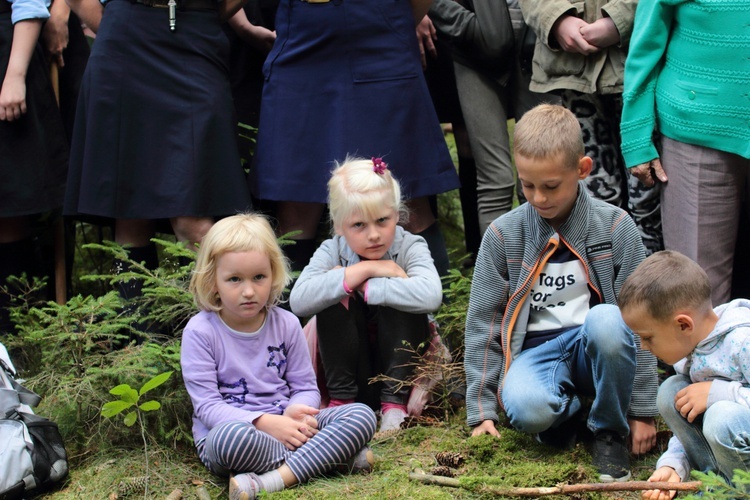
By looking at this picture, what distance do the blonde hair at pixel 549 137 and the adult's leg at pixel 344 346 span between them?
3.22 ft

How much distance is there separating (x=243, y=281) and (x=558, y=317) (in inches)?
48.2

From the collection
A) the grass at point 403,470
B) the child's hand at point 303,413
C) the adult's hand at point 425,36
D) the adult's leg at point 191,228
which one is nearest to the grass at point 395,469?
the grass at point 403,470

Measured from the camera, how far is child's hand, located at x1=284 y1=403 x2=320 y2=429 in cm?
355

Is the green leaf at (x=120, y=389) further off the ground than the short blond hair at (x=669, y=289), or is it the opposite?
the short blond hair at (x=669, y=289)

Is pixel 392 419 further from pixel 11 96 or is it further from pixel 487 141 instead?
pixel 11 96

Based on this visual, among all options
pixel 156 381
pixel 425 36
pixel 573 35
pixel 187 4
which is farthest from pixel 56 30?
pixel 573 35

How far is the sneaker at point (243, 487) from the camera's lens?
10.7 ft

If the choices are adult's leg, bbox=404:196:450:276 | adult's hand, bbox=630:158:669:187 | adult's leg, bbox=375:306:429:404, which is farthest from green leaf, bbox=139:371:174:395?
adult's hand, bbox=630:158:669:187

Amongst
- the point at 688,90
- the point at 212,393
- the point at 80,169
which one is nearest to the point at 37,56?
the point at 80,169

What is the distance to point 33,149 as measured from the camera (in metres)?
4.76

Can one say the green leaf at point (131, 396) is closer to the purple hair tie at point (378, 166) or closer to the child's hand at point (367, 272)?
the child's hand at point (367, 272)

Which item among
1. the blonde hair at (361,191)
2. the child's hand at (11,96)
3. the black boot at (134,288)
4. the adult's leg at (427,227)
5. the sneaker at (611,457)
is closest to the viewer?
the sneaker at (611,457)

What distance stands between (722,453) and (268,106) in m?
2.55

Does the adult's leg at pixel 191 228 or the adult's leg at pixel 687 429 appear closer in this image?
the adult's leg at pixel 687 429
